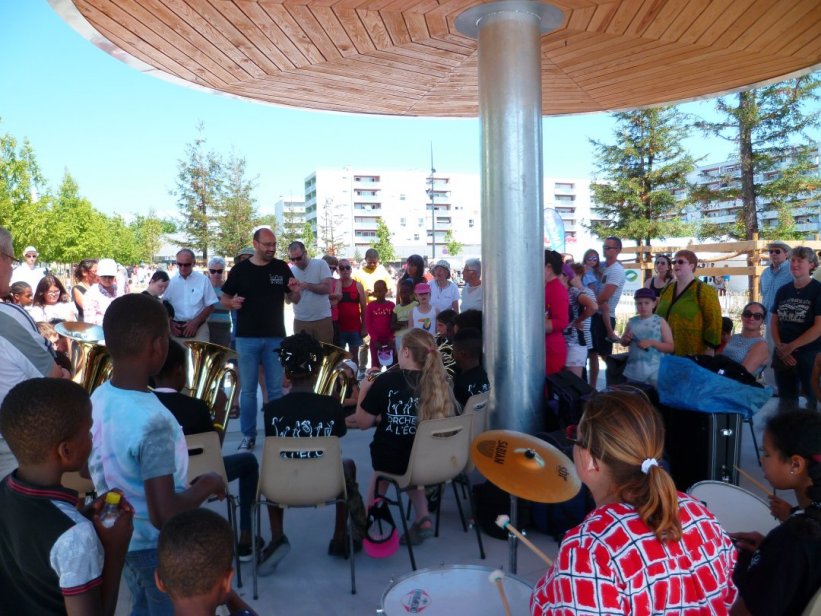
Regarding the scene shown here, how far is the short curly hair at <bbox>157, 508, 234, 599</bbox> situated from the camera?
5.26 feet

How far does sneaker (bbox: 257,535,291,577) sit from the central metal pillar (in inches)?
69.3

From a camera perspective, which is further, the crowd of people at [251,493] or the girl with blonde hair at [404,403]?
the girl with blonde hair at [404,403]

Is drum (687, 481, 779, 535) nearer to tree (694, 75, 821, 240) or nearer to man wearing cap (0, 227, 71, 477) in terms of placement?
man wearing cap (0, 227, 71, 477)

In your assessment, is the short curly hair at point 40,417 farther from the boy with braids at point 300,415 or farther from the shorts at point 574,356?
the shorts at point 574,356

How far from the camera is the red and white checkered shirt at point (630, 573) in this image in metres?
1.56

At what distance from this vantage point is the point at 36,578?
1.65 metres

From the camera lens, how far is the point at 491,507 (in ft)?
14.0

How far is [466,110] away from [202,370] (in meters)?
4.59

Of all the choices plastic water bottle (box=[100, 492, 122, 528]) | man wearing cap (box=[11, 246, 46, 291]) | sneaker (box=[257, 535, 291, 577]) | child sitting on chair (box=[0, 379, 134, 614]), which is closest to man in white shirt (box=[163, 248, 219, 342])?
man wearing cap (box=[11, 246, 46, 291])

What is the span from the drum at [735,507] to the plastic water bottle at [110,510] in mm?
2186

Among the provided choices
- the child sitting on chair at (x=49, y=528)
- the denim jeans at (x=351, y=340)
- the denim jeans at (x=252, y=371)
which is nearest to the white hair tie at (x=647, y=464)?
the child sitting on chair at (x=49, y=528)

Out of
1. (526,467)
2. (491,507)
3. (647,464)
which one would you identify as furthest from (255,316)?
(647,464)

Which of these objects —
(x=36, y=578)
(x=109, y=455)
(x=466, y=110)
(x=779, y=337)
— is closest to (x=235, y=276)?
(x=466, y=110)

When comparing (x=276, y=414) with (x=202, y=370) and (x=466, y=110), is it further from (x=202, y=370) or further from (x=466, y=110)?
(x=466, y=110)
